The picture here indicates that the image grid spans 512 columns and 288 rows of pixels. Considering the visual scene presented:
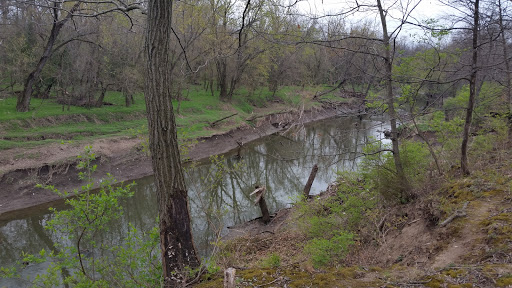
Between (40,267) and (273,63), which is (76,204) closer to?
(40,267)

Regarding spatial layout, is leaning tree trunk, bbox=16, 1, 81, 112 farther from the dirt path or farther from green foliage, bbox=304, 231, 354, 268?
the dirt path

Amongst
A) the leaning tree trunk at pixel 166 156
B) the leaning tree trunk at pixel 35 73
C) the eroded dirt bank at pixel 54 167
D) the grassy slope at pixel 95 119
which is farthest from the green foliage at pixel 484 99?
the leaning tree trunk at pixel 35 73

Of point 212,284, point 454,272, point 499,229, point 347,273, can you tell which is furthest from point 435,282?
point 212,284

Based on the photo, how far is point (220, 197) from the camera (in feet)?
46.7

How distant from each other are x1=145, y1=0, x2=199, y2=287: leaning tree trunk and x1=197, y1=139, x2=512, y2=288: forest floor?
21.8 inches

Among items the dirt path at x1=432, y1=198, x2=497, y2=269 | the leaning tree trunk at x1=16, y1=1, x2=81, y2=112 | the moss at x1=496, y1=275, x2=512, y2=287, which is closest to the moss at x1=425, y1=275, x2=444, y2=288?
the moss at x1=496, y1=275, x2=512, y2=287

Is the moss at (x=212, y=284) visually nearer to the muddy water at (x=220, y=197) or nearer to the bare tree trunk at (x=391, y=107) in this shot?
the muddy water at (x=220, y=197)

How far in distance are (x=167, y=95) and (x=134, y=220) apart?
29.3 feet

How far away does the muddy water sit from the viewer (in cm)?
825

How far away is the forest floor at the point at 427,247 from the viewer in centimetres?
373

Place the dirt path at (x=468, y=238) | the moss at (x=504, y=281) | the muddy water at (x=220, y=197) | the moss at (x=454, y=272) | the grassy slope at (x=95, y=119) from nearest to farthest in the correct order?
the moss at (x=504, y=281), the moss at (x=454, y=272), the dirt path at (x=468, y=238), the muddy water at (x=220, y=197), the grassy slope at (x=95, y=119)

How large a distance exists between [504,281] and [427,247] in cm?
224

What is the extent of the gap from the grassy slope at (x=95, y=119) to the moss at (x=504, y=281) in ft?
Answer: 27.3

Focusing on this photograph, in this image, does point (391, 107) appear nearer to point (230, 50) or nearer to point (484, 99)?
point (484, 99)
